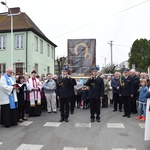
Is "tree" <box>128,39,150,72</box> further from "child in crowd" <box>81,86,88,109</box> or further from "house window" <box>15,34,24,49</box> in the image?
"child in crowd" <box>81,86,88,109</box>

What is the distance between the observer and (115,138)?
605cm

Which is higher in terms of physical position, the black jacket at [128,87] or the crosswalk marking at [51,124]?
the black jacket at [128,87]

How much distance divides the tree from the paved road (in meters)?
43.1

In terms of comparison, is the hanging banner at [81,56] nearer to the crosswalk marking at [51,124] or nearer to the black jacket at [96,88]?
the black jacket at [96,88]

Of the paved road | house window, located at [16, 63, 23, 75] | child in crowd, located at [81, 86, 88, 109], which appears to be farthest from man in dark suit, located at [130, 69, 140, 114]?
house window, located at [16, 63, 23, 75]

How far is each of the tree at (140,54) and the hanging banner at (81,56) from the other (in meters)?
38.9

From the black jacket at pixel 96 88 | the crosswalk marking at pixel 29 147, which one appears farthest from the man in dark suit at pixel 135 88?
the crosswalk marking at pixel 29 147

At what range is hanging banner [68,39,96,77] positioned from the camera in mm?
11969

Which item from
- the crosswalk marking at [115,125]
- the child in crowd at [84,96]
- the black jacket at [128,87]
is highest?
the black jacket at [128,87]

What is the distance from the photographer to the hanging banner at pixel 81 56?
12.0 metres

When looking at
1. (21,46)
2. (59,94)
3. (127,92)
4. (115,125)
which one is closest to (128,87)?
(127,92)

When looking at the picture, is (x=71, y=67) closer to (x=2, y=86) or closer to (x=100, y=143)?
(x=2, y=86)

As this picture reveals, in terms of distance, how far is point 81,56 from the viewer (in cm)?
1209

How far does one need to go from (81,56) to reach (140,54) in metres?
41.6
